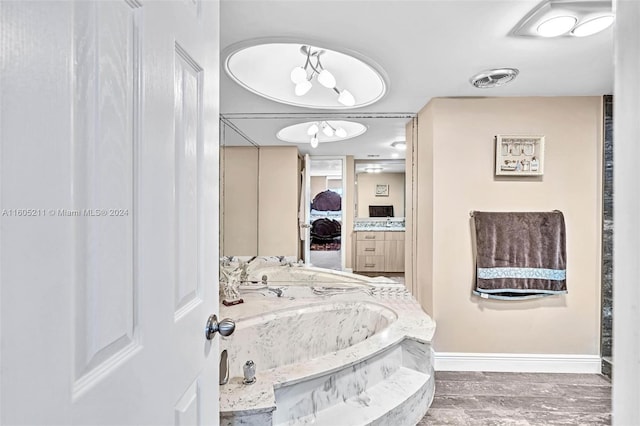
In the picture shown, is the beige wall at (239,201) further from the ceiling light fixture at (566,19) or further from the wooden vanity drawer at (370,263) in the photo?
the ceiling light fixture at (566,19)

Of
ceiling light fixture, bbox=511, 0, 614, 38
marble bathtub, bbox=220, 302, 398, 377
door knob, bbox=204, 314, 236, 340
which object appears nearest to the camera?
door knob, bbox=204, 314, 236, 340

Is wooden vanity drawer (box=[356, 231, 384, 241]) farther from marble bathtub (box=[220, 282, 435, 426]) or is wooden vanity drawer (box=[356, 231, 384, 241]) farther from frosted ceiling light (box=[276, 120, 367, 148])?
frosted ceiling light (box=[276, 120, 367, 148])

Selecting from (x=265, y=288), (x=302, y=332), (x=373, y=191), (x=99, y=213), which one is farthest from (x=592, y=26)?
(x=265, y=288)

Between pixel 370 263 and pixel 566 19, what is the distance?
1.99 metres

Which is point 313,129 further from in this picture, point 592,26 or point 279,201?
point 592,26

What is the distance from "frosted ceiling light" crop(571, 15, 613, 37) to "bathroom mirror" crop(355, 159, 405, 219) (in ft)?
4.74

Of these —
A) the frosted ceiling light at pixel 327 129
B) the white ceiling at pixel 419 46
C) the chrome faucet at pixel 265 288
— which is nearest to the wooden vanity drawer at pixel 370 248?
the chrome faucet at pixel 265 288

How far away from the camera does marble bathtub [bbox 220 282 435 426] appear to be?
141 centimetres

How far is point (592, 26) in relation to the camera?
148cm

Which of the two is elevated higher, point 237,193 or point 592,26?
point 592,26

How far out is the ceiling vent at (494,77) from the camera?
2.02 m

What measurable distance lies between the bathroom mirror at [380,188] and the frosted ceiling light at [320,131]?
0.27 meters

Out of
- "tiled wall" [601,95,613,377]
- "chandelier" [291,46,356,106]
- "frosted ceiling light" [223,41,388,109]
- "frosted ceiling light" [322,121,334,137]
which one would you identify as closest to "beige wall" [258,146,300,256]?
"frosted ceiling light" [322,121,334,137]

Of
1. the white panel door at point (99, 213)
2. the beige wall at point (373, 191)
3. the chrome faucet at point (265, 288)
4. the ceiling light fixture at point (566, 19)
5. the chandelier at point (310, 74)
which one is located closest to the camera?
the white panel door at point (99, 213)
